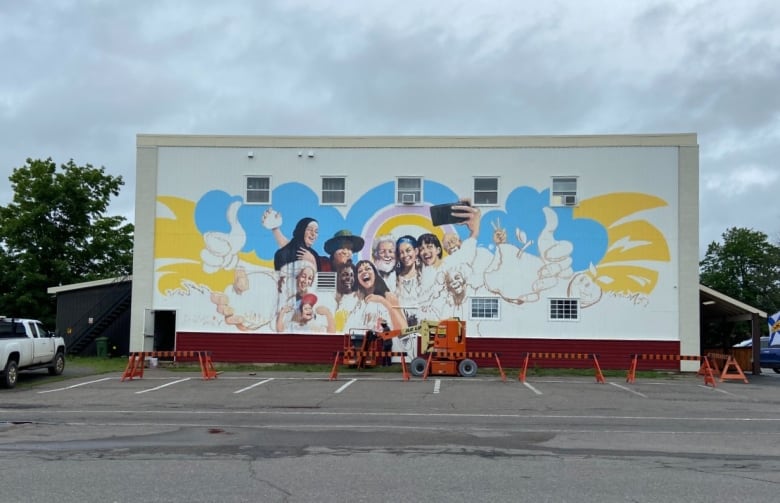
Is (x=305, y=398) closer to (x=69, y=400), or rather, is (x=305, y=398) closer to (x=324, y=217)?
(x=69, y=400)

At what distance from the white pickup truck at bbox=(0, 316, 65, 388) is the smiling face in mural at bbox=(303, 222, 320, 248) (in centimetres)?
997

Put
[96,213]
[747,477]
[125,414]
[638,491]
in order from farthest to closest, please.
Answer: [96,213]
[125,414]
[747,477]
[638,491]

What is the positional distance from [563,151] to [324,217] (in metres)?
10.1

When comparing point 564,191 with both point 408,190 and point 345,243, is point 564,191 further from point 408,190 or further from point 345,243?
point 345,243

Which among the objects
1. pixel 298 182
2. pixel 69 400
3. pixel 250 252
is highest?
pixel 298 182

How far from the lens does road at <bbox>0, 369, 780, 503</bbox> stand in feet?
26.0

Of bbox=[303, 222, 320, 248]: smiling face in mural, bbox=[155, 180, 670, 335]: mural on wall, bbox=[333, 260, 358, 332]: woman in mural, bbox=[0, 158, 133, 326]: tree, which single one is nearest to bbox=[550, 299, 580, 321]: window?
bbox=[155, 180, 670, 335]: mural on wall

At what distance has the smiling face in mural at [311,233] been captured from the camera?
3011 cm

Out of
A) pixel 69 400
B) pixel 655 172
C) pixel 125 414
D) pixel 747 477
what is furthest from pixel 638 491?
pixel 655 172

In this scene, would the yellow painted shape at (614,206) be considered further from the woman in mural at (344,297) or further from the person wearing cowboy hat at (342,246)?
the woman in mural at (344,297)

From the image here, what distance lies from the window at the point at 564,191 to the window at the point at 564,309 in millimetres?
3927

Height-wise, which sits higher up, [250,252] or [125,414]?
[250,252]

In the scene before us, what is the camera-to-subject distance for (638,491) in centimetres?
787

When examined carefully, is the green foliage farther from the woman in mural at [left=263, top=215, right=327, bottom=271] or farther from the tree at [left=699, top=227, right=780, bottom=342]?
the woman in mural at [left=263, top=215, right=327, bottom=271]
